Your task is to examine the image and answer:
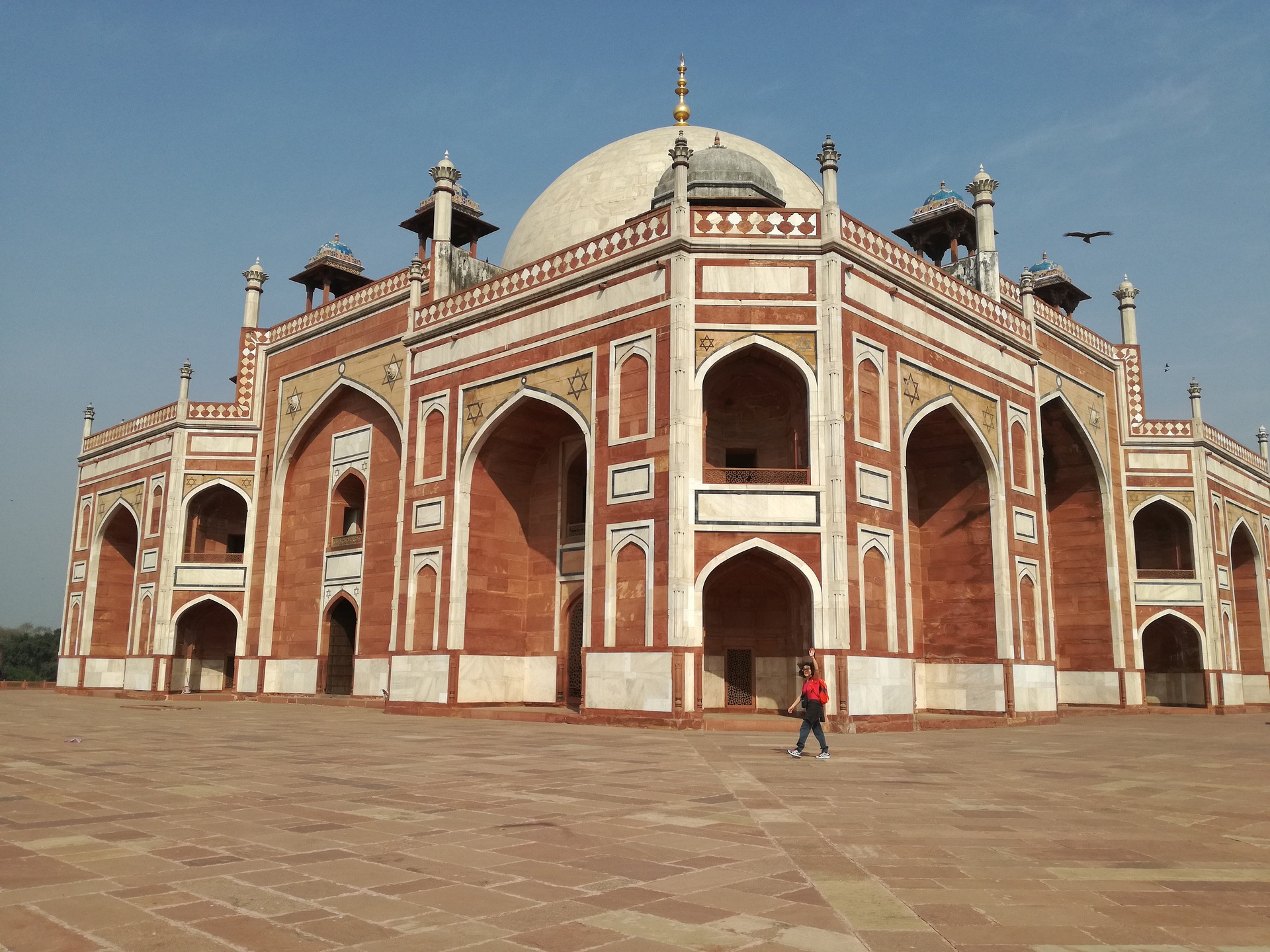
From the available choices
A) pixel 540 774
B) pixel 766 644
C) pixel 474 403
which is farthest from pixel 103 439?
pixel 540 774

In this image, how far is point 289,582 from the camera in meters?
24.9

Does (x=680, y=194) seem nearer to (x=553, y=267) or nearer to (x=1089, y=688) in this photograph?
(x=553, y=267)

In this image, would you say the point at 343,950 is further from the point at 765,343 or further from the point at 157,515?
the point at 157,515

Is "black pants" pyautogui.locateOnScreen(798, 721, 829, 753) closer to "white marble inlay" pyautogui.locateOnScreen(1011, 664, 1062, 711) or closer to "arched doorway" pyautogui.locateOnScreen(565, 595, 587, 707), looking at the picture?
"white marble inlay" pyautogui.locateOnScreen(1011, 664, 1062, 711)

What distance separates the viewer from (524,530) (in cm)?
2055

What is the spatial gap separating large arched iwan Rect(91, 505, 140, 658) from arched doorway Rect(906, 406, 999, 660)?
2308cm

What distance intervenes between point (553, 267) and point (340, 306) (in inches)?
325

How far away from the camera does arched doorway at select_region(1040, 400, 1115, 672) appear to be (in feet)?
78.0

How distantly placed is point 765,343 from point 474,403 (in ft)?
21.1

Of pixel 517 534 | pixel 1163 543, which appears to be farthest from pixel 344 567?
pixel 1163 543

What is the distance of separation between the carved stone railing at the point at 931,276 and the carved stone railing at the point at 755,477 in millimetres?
3945

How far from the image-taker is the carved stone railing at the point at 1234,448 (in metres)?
26.8

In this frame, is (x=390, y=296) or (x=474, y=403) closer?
(x=474, y=403)

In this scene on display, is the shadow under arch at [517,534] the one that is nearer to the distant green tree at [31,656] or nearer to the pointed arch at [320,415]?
the pointed arch at [320,415]
